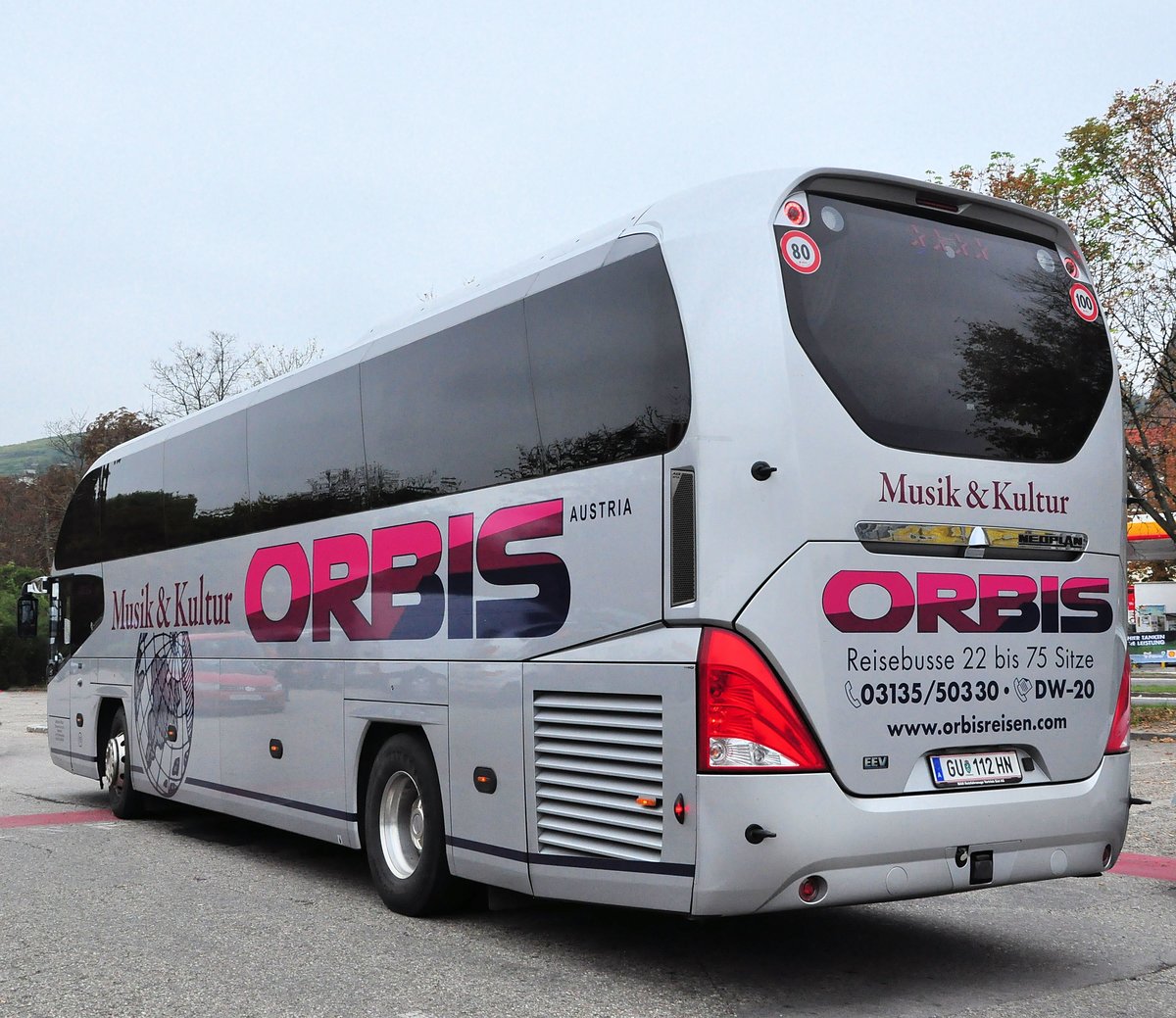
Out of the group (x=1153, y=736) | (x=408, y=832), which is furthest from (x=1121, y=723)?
(x=1153, y=736)

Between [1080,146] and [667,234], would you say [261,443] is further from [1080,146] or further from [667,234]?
[1080,146]

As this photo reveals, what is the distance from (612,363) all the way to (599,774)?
190 cm

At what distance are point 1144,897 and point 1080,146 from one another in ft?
51.2

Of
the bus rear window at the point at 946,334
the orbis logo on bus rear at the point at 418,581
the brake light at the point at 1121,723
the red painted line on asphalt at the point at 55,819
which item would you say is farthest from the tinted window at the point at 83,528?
the brake light at the point at 1121,723

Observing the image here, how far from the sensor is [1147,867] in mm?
9578

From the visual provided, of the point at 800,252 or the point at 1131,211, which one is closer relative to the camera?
the point at 800,252

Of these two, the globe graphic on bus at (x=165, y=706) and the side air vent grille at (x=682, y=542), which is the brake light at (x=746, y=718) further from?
the globe graphic on bus at (x=165, y=706)

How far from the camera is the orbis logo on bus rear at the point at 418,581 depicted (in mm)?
6738

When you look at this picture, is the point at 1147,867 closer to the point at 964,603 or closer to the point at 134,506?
the point at 964,603

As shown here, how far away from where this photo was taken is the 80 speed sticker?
5.95 meters

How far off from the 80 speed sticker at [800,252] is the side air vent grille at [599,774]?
6.49 feet

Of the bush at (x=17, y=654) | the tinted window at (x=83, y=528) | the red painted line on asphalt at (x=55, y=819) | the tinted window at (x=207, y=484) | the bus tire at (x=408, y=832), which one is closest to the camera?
the bus tire at (x=408, y=832)

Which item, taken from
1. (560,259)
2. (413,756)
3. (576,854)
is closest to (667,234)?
(560,259)

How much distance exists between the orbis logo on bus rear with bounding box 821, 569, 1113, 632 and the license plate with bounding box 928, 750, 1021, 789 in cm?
56
